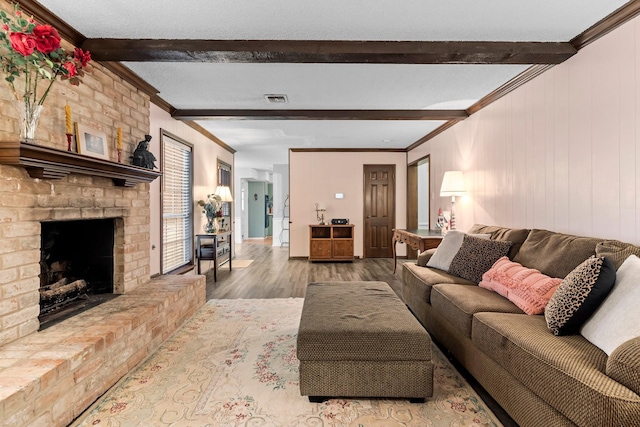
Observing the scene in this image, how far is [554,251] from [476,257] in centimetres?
63

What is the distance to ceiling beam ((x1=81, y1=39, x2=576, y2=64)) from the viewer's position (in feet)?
8.32

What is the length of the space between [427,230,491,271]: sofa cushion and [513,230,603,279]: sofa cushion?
1.85 feet

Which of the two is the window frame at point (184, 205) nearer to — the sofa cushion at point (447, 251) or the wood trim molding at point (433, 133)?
the sofa cushion at point (447, 251)

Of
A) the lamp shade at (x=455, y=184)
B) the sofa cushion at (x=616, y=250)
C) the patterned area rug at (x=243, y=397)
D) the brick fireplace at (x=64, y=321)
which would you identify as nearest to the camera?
the brick fireplace at (x=64, y=321)

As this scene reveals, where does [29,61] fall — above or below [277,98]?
below

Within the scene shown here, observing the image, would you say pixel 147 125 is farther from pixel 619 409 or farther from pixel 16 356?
pixel 619 409

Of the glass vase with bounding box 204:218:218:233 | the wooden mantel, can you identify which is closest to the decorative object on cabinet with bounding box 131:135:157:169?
the wooden mantel

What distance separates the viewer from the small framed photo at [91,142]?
2.52 meters

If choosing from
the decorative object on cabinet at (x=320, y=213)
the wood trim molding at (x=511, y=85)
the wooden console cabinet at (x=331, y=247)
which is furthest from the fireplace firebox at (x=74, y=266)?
the decorative object on cabinet at (x=320, y=213)

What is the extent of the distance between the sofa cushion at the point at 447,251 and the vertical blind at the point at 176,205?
323cm

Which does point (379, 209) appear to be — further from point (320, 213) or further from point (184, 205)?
point (184, 205)

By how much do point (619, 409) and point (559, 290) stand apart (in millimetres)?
766

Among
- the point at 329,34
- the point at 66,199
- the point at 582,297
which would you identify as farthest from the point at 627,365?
the point at 66,199

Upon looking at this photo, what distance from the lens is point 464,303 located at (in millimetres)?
2262
